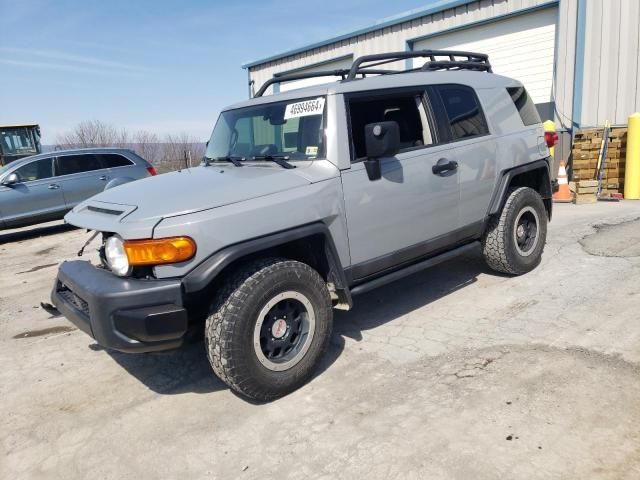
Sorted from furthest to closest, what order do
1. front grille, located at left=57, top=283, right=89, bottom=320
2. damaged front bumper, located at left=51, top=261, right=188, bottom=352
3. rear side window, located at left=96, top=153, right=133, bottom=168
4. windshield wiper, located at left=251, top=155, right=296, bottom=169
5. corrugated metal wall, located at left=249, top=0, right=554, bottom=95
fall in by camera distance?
corrugated metal wall, located at left=249, top=0, right=554, bottom=95 → rear side window, located at left=96, top=153, right=133, bottom=168 → windshield wiper, located at left=251, top=155, right=296, bottom=169 → front grille, located at left=57, top=283, right=89, bottom=320 → damaged front bumper, located at left=51, top=261, right=188, bottom=352

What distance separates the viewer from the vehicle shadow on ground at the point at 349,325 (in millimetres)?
3432

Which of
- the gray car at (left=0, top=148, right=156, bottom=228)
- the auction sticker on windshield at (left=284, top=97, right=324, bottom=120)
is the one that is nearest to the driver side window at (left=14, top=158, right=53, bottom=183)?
the gray car at (left=0, top=148, right=156, bottom=228)

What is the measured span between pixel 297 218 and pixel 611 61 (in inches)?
383

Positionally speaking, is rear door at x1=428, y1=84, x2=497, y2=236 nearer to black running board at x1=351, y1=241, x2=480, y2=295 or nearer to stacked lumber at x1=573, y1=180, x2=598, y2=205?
black running board at x1=351, y1=241, x2=480, y2=295

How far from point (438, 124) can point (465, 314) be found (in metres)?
1.61

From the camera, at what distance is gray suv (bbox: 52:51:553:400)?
2.76 m

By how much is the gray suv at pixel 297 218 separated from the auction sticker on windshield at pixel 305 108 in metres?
0.01

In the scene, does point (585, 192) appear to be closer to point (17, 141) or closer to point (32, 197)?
point (32, 197)

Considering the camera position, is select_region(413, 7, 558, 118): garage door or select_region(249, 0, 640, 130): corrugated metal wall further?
select_region(413, 7, 558, 118): garage door

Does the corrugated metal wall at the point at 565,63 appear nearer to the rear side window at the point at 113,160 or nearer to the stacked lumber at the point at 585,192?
the stacked lumber at the point at 585,192

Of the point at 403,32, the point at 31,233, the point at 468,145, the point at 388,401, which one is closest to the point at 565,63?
the point at 403,32

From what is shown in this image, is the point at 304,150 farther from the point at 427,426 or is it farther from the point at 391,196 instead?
the point at 427,426

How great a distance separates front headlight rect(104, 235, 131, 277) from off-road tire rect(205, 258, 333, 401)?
551 mm

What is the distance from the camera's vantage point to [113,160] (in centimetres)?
1080
